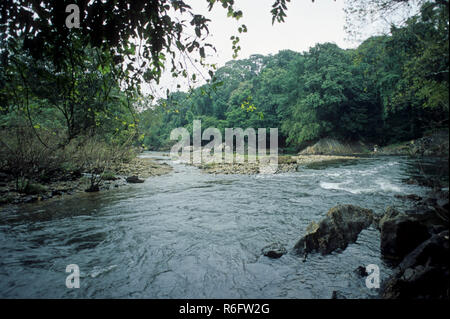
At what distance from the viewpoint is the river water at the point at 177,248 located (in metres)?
3.48

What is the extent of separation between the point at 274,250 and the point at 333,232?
4.35ft

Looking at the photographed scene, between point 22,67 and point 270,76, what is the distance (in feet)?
161

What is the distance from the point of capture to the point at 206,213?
24.0ft

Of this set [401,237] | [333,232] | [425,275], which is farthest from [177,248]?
[401,237]

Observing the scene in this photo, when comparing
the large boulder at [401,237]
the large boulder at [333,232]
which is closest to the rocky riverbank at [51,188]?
the large boulder at [333,232]

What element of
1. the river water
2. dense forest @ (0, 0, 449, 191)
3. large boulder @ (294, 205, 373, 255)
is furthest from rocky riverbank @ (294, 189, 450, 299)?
dense forest @ (0, 0, 449, 191)

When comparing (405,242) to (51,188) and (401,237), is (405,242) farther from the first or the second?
(51,188)

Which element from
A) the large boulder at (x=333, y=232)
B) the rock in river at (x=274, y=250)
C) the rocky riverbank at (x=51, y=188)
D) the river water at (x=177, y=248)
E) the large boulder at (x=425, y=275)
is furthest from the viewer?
the rocky riverbank at (x=51, y=188)

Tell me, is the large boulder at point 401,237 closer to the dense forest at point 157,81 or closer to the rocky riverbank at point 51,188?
the dense forest at point 157,81

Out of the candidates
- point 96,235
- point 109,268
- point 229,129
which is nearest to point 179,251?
point 109,268

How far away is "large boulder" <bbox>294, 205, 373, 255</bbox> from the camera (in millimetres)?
4469

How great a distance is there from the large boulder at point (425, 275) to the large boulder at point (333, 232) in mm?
1302
